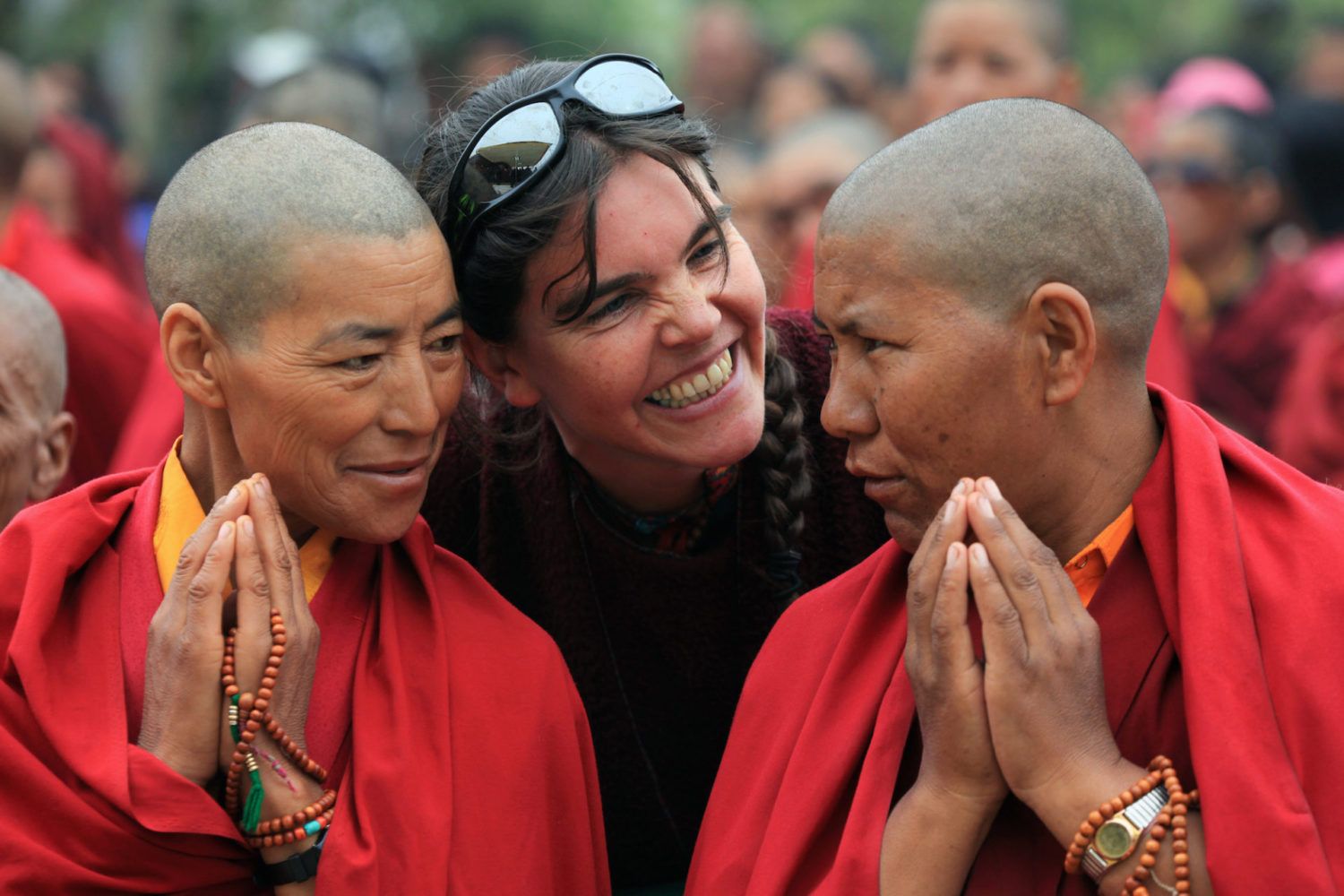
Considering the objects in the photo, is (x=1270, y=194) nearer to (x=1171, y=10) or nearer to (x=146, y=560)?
(x=146, y=560)

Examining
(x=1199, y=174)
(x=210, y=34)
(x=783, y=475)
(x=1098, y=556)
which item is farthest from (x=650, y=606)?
(x=210, y=34)

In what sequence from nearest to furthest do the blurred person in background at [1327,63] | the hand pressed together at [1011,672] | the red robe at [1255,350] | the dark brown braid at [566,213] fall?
the hand pressed together at [1011,672] → the dark brown braid at [566,213] → the red robe at [1255,350] → the blurred person in background at [1327,63]

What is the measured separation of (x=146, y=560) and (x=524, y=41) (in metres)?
10.6

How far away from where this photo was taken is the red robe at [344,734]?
10.6ft

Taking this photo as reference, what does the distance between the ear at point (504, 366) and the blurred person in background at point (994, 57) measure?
10.9 feet

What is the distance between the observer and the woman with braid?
397 cm

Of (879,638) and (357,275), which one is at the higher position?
(357,275)

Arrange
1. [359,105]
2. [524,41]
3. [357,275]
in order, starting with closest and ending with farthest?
1. [357,275]
2. [359,105]
3. [524,41]

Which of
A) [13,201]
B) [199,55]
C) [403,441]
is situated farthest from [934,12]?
[199,55]

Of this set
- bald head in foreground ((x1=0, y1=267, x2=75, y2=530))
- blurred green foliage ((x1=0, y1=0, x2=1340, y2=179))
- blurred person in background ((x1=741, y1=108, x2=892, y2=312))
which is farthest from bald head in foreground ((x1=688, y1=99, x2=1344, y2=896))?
blurred green foliage ((x1=0, y1=0, x2=1340, y2=179))

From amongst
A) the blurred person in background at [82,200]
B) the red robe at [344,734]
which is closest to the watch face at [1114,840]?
the red robe at [344,734]

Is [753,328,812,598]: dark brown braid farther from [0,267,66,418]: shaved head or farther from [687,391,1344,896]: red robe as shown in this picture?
[0,267,66,418]: shaved head

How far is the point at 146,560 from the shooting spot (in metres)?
3.55

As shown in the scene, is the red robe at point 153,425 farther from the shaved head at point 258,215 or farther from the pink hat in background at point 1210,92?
the pink hat in background at point 1210,92
